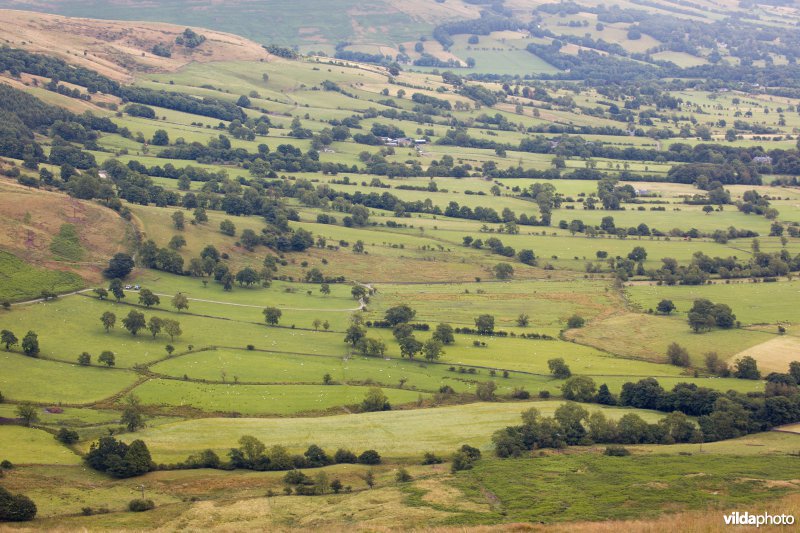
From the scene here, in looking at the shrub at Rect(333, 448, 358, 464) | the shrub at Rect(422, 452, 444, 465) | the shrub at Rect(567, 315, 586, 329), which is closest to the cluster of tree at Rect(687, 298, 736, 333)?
the shrub at Rect(567, 315, 586, 329)

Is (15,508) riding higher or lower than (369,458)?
lower

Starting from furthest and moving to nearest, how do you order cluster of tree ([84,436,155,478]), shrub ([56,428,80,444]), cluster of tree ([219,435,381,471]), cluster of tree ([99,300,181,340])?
cluster of tree ([99,300,181,340]) < shrub ([56,428,80,444]) < cluster of tree ([219,435,381,471]) < cluster of tree ([84,436,155,478])

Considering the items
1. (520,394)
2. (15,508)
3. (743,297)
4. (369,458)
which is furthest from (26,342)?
(743,297)

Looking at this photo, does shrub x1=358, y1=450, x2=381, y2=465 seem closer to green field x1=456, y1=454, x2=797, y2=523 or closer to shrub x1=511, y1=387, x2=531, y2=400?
green field x1=456, y1=454, x2=797, y2=523

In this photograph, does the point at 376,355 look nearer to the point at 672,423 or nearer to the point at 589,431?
the point at 589,431

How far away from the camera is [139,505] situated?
81750 mm

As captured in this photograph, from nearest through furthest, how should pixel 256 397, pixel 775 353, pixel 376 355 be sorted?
1. pixel 256 397
2. pixel 775 353
3. pixel 376 355

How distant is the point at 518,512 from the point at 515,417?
76.2 feet

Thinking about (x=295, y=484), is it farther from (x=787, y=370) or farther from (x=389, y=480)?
(x=787, y=370)

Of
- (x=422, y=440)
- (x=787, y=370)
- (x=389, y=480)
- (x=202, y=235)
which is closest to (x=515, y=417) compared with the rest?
(x=422, y=440)

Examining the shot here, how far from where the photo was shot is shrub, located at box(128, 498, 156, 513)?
3206 inches

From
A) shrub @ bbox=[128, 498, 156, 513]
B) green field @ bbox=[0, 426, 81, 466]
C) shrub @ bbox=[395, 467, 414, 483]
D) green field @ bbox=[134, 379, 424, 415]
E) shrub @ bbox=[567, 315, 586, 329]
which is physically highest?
shrub @ bbox=[567, 315, 586, 329]

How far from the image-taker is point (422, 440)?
98.8 m

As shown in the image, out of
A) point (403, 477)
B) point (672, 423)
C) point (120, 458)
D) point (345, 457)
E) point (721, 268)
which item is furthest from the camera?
point (721, 268)
